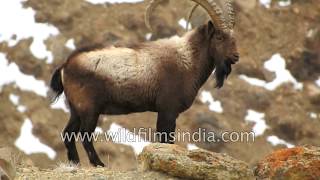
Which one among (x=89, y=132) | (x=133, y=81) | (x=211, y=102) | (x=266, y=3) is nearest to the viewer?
(x=89, y=132)

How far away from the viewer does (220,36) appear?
13469mm

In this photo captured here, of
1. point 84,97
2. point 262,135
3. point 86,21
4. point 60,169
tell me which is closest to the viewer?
point 60,169

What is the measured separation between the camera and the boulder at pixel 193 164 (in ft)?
30.8

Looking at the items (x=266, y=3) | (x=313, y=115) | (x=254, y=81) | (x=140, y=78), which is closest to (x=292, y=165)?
(x=140, y=78)

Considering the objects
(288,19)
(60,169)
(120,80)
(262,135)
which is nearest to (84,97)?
(120,80)

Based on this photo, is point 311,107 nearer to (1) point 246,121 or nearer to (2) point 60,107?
(1) point 246,121

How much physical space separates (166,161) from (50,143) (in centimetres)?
1933

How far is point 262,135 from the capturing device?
3017 centimetres

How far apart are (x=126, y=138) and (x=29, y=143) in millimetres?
3846

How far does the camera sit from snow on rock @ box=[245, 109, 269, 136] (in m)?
30.4

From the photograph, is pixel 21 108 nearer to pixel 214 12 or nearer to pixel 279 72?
pixel 279 72

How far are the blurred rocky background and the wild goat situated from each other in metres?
12.5

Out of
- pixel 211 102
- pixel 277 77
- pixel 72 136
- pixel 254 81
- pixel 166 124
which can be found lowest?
pixel 72 136

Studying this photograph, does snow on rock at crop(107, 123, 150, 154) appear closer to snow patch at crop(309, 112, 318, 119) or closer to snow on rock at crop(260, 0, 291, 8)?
snow patch at crop(309, 112, 318, 119)
